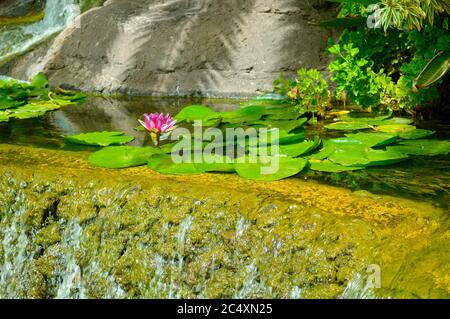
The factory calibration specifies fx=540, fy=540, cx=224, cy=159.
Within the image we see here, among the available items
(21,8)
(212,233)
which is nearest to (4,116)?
(212,233)

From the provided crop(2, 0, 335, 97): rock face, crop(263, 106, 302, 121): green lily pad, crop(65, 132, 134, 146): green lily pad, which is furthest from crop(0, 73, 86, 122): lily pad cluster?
crop(263, 106, 302, 121): green lily pad

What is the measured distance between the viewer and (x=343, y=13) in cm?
373

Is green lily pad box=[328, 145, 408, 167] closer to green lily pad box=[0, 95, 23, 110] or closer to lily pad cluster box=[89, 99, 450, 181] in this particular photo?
lily pad cluster box=[89, 99, 450, 181]

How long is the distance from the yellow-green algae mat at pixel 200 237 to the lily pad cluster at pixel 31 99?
137 centimetres

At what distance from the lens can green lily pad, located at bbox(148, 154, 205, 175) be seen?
7.31ft

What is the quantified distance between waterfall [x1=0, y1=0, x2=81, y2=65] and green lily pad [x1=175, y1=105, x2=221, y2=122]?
329 centimetres

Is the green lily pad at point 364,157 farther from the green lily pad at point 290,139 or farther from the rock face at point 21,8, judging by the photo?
the rock face at point 21,8

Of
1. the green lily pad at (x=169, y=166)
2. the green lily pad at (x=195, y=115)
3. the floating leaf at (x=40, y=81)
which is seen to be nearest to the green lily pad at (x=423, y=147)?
the green lily pad at (x=169, y=166)

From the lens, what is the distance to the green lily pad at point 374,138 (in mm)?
2516

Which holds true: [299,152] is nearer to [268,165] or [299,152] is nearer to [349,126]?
[268,165]

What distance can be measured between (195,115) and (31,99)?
72.8 inches

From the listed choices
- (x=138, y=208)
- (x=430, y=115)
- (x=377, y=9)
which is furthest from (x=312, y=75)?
(x=138, y=208)

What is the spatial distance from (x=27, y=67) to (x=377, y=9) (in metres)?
3.92
